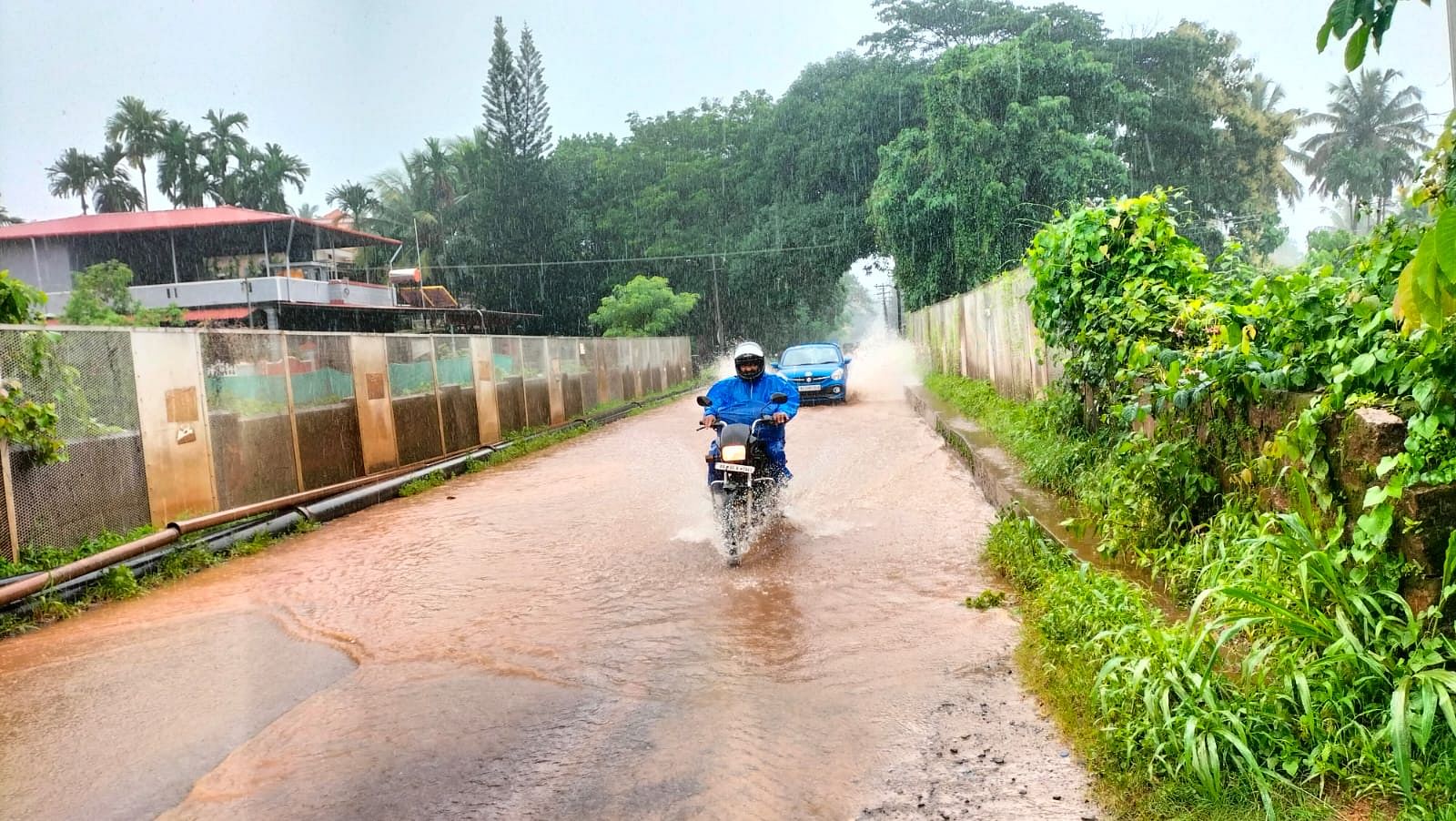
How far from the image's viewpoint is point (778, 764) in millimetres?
3691

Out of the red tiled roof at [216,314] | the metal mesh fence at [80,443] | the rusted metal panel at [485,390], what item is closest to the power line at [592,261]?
the red tiled roof at [216,314]

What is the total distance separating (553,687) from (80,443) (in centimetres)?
536

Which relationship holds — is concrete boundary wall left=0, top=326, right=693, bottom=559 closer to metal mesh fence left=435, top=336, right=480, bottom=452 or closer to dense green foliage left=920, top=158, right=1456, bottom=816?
metal mesh fence left=435, top=336, right=480, bottom=452

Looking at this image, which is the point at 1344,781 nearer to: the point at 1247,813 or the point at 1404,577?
the point at 1247,813

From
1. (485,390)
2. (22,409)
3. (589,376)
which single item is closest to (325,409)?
(22,409)

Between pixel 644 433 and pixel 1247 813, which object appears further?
pixel 644 433

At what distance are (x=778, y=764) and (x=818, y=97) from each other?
42.0 metres

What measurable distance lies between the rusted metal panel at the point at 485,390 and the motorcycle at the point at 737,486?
354 inches

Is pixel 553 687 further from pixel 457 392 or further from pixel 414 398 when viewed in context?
pixel 457 392

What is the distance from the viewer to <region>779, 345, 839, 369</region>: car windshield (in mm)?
23234

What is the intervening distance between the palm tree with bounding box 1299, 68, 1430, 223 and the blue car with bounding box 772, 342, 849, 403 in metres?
30.1

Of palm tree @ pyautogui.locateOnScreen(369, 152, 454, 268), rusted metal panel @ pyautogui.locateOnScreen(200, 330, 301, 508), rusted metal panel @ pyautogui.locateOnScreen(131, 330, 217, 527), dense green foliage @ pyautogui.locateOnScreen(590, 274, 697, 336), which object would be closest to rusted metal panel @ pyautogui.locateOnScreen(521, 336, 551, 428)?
rusted metal panel @ pyautogui.locateOnScreen(200, 330, 301, 508)

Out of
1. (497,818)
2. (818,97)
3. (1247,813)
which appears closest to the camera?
(1247,813)

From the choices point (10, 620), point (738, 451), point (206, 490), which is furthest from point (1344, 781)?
point (206, 490)
